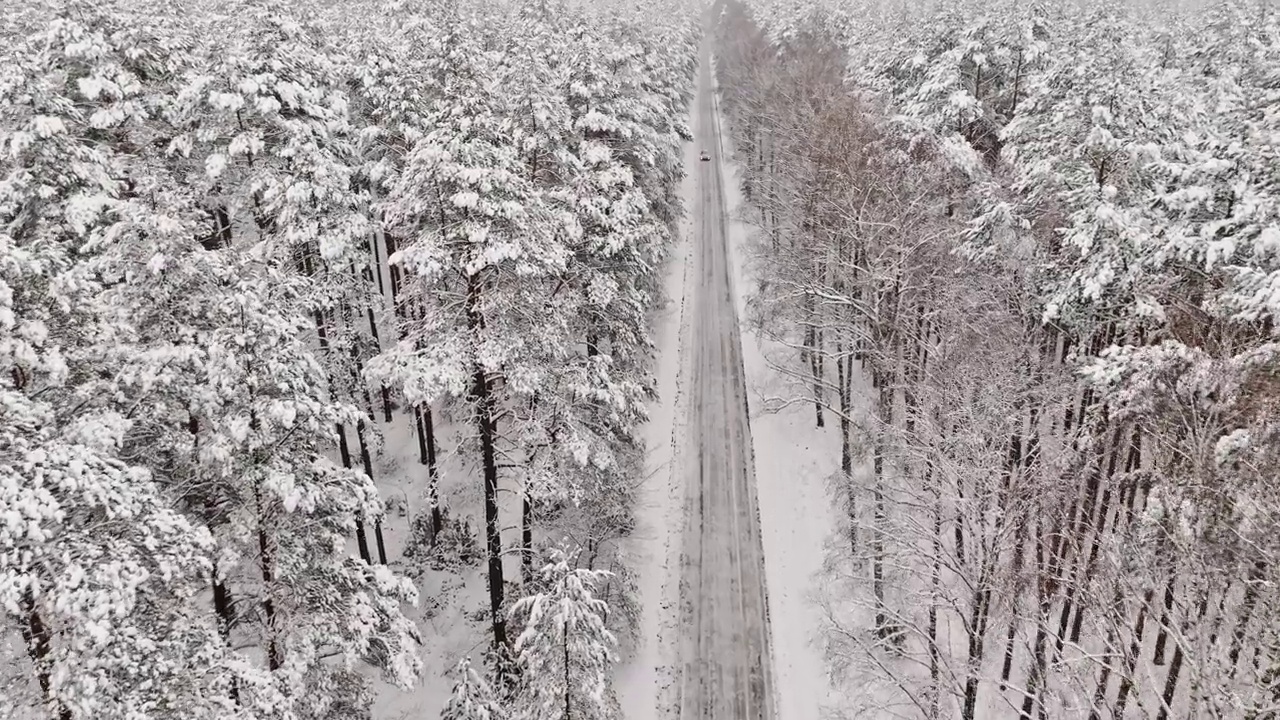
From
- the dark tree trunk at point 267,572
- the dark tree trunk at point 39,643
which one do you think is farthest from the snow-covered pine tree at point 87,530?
the dark tree trunk at point 267,572

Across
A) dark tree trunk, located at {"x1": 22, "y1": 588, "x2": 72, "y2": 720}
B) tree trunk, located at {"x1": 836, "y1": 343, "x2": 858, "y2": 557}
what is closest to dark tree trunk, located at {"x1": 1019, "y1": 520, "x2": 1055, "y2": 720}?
tree trunk, located at {"x1": 836, "y1": 343, "x2": 858, "y2": 557}

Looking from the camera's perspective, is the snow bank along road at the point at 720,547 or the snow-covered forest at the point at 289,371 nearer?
the snow-covered forest at the point at 289,371

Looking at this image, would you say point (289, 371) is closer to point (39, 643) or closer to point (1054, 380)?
point (39, 643)

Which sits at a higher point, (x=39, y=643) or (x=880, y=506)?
(x=39, y=643)

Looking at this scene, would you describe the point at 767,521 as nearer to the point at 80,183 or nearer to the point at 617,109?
the point at 617,109

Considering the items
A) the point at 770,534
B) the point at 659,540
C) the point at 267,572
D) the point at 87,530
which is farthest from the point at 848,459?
the point at 87,530

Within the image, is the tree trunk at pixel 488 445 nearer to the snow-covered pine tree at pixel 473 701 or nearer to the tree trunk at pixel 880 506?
the snow-covered pine tree at pixel 473 701
